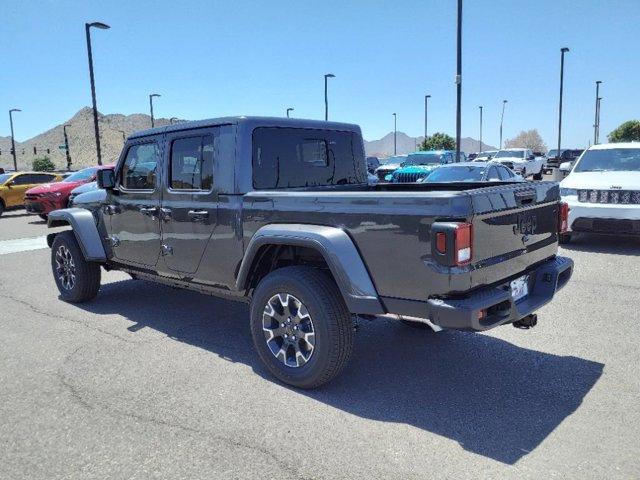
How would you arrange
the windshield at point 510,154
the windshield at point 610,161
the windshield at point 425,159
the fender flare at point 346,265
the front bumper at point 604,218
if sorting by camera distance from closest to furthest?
the fender flare at point 346,265 → the front bumper at point 604,218 → the windshield at point 610,161 → the windshield at point 425,159 → the windshield at point 510,154

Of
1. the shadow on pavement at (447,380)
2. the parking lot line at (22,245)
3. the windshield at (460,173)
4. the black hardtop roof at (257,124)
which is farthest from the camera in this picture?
the windshield at (460,173)

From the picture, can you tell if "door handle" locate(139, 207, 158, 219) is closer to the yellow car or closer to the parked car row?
the parked car row

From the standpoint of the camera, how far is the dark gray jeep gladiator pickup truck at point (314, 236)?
3.07 m

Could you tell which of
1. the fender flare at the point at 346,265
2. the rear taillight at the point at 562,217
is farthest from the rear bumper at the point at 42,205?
the rear taillight at the point at 562,217

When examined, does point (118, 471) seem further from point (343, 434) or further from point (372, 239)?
point (372, 239)

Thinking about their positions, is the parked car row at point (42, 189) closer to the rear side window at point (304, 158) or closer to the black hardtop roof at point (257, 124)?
the black hardtop roof at point (257, 124)

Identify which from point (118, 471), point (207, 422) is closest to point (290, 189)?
point (207, 422)

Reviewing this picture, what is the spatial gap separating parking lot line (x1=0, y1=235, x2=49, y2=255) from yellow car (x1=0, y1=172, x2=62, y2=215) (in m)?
7.39

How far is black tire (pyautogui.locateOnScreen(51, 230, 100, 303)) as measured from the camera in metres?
5.96

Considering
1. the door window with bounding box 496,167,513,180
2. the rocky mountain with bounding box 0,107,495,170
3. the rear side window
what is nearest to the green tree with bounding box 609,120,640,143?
the door window with bounding box 496,167,513,180

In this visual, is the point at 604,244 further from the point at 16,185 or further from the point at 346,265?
the point at 16,185

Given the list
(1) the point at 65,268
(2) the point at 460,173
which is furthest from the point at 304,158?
(2) the point at 460,173

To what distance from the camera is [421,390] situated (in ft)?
12.2

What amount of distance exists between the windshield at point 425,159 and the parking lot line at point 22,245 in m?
13.4
